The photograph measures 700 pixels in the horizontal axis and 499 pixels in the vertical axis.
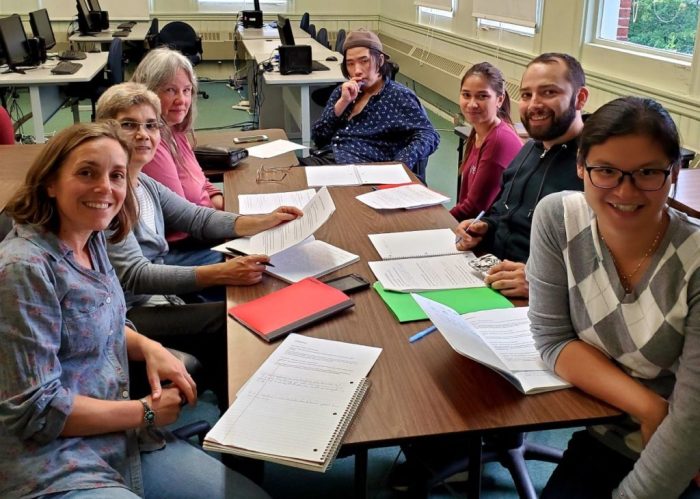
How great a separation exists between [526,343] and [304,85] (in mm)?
3582

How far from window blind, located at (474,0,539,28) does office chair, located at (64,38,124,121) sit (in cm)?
326

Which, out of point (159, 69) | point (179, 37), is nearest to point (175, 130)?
point (159, 69)

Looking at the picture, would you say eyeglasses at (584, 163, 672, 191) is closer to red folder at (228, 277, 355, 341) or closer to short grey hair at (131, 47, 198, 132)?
red folder at (228, 277, 355, 341)

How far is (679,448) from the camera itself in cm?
106

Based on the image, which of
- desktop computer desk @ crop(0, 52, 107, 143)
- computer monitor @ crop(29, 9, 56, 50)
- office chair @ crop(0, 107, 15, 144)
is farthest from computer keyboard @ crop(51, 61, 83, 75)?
office chair @ crop(0, 107, 15, 144)

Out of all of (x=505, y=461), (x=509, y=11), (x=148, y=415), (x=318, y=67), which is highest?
(x=509, y=11)

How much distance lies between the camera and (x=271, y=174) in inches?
103

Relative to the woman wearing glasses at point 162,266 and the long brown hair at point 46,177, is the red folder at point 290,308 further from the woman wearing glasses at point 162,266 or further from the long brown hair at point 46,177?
the long brown hair at point 46,177

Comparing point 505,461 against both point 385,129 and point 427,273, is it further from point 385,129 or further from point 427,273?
point 385,129

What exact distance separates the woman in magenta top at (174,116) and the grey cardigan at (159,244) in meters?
0.11

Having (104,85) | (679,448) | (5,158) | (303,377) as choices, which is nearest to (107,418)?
(303,377)

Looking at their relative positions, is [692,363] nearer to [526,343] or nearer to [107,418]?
[526,343]

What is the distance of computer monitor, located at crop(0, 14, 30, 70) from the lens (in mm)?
4996

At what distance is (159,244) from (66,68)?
403 centimetres
